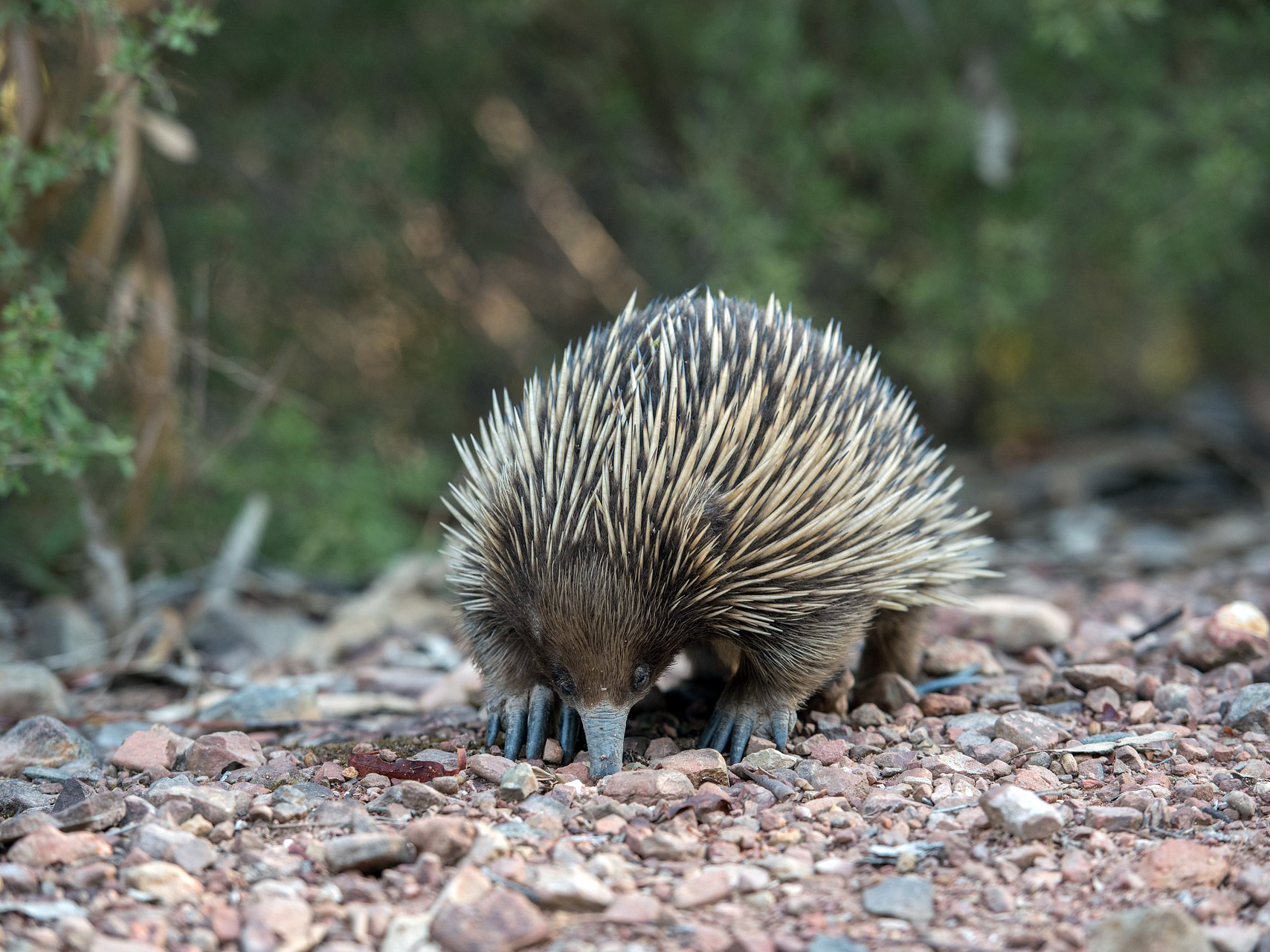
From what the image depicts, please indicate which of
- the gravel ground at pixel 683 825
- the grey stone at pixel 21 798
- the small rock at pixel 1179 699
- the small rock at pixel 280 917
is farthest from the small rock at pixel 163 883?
the small rock at pixel 1179 699

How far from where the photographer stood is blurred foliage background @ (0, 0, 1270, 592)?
18.1ft

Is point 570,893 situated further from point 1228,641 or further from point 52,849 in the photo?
point 1228,641

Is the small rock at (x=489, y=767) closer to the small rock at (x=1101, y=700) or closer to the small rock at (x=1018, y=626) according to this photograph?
the small rock at (x=1101, y=700)

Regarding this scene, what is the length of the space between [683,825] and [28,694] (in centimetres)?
230

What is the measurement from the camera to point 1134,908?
2178 millimetres

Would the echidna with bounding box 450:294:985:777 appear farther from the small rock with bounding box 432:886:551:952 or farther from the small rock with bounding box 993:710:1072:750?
the small rock with bounding box 432:886:551:952

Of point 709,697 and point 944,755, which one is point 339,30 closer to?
point 709,697

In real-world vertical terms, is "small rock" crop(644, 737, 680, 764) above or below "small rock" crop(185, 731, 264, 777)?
above

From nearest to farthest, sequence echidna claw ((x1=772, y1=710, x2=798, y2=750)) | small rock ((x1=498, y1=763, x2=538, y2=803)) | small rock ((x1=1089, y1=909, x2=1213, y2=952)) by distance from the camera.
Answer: small rock ((x1=1089, y1=909, x2=1213, y2=952)), small rock ((x1=498, y1=763, x2=538, y2=803)), echidna claw ((x1=772, y1=710, x2=798, y2=750))

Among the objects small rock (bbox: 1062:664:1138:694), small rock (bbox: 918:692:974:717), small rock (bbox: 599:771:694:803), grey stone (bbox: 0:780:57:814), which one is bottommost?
grey stone (bbox: 0:780:57:814)

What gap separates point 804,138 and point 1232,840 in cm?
515

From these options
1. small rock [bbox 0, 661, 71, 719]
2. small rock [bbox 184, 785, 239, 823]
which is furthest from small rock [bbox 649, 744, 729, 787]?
small rock [bbox 0, 661, 71, 719]

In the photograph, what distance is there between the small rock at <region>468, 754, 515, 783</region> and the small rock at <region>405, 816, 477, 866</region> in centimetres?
44

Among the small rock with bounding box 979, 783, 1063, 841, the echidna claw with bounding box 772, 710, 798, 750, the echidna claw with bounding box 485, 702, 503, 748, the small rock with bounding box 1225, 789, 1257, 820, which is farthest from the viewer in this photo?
the echidna claw with bounding box 485, 702, 503, 748
